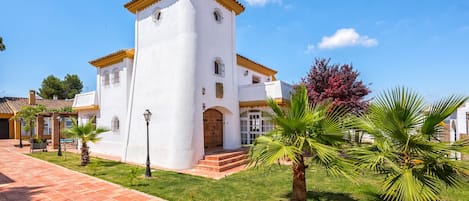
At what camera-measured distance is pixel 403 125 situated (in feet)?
15.0

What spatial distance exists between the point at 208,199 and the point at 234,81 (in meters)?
8.12

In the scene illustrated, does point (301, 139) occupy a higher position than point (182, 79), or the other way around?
point (182, 79)

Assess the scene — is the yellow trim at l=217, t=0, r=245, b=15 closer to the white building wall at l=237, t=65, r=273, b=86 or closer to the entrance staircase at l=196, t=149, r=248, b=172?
the white building wall at l=237, t=65, r=273, b=86

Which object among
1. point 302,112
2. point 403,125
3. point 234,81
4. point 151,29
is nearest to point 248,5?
point 234,81

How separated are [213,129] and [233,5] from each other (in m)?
7.14

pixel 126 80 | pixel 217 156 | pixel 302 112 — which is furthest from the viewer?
pixel 126 80

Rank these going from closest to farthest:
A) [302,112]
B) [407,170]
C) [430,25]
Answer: [407,170] < [302,112] < [430,25]

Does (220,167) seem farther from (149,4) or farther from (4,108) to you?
(4,108)

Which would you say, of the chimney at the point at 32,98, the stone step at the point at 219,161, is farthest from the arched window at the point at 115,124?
the chimney at the point at 32,98

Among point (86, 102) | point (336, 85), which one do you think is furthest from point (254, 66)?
point (86, 102)

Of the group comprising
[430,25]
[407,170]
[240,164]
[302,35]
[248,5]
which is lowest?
[240,164]

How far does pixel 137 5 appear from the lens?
13.1 meters

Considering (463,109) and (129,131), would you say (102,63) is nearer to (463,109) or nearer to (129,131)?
(129,131)

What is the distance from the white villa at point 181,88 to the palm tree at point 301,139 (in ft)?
19.9
